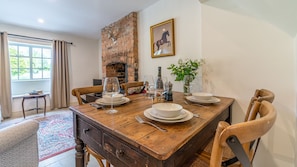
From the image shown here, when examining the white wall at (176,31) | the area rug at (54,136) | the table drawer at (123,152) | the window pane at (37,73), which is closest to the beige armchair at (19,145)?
the table drawer at (123,152)

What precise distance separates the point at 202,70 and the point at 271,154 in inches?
43.1

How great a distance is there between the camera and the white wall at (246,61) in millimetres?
1235

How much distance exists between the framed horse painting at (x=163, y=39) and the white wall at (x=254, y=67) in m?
0.58

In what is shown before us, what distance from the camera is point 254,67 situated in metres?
1.39

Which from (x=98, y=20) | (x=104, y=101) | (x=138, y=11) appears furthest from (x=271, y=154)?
(x=98, y=20)

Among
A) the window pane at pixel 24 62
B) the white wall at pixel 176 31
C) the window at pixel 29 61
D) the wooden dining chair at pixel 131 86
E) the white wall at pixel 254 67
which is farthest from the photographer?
the window pane at pixel 24 62

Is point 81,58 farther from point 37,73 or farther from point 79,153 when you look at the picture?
point 79,153

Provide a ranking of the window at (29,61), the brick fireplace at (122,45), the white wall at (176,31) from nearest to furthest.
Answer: the white wall at (176,31), the brick fireplace at (122,45), the window at (29,61)

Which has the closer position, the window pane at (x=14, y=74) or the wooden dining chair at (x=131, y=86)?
the wooden dining chair at (x=131, y=86)

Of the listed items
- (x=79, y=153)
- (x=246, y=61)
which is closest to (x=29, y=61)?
(x=79, y=153)

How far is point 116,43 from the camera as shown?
3.32 metres

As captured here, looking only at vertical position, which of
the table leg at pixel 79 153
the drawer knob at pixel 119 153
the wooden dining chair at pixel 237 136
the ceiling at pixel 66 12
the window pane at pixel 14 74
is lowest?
the table leg at pixel 79 153

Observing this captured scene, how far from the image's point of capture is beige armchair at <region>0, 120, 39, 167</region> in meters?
0.84

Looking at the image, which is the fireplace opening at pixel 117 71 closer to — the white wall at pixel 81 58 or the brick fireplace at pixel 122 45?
the brick fireplace at pixel 122 45
